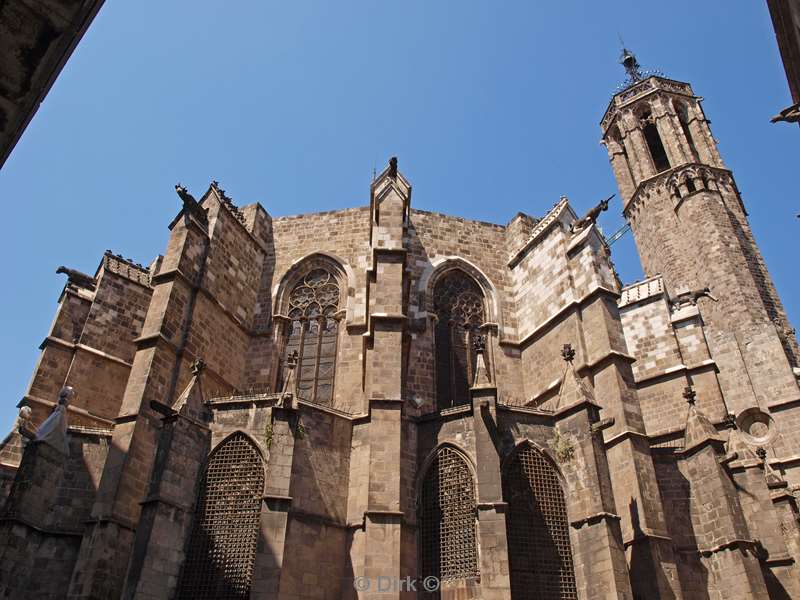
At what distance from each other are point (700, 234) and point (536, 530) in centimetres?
1835

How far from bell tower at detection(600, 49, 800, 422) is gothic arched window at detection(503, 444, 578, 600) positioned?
10.6m

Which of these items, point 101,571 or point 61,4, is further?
point 101,571

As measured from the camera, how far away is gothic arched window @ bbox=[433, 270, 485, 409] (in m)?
16.6

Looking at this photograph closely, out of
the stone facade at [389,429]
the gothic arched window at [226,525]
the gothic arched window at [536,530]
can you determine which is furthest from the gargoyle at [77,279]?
the gothic arched window at [536,530]

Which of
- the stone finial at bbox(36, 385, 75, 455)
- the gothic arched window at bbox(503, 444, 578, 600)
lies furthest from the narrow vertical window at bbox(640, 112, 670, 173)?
the stone finial at bbox(36, 385, 75, 455)

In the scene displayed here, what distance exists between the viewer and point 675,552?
1288 centimetres

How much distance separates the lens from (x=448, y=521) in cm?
1217

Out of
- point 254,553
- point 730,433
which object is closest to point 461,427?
point 254,553

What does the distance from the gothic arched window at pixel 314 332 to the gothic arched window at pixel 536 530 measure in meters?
5.59

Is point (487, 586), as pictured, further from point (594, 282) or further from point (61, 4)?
point (61, 4)

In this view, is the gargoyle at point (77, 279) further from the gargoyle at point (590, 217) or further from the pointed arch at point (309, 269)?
the gargoyle at point (590, 217)

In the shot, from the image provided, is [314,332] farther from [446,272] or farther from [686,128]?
[686,128]

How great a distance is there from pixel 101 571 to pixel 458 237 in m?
12.7
